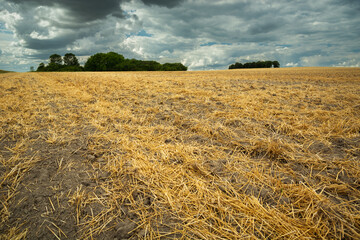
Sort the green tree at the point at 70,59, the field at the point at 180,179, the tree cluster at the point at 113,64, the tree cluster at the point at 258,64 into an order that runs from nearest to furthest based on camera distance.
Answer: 1. the field at the point at 180,179
2. the tree cluster at the point at 113,64
3. the tree cluster at the point at 258,64
4. the green tree at the point at 70,59

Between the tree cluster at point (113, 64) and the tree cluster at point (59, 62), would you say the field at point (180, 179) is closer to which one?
the tree cluster at point (113, 64)

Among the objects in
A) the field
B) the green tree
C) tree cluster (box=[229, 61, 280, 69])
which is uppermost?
the green tree

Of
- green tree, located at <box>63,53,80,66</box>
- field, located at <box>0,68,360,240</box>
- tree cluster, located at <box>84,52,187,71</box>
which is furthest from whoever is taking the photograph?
green tree, located at <box>63,53,80,66</box>

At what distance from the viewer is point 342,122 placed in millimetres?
2922

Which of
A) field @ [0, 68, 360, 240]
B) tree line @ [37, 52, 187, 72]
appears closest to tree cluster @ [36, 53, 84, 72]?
tree line @ [37, 52, 187, 72]

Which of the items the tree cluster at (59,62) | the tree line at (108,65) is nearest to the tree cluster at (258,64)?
the tree line at (108,65)

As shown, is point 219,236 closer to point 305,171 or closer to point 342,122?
point 305,171

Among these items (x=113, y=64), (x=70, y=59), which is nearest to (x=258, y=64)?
(x=113, y=64)

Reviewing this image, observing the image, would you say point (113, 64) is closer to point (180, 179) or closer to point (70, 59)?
point (70, 59)

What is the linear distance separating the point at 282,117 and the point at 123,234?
3.45 metres

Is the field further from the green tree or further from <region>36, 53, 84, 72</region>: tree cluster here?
the green tree

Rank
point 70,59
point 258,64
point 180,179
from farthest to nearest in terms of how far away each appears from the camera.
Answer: point 70,59 < point 258,64 < point 180,179

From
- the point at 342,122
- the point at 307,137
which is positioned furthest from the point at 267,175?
the point at 342,122

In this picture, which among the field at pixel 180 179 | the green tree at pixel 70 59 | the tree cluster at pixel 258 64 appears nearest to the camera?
the field at pixel 180 179
